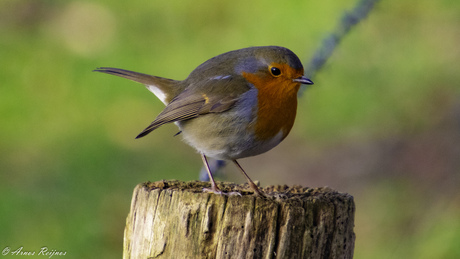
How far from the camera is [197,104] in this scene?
139 inches

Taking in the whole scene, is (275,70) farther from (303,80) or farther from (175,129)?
(175,129)

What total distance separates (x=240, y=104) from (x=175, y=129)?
371 centimetres

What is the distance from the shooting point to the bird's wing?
11.3ft

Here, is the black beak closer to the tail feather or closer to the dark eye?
the dark eye

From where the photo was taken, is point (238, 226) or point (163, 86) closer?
point (238, 226)

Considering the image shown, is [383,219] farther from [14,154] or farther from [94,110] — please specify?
[14,154]

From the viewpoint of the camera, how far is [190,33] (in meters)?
7.88

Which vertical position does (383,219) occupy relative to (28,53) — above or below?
below

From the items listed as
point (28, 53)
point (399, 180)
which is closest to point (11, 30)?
point (28, 53)

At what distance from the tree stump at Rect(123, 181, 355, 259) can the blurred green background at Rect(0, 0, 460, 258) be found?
257cm

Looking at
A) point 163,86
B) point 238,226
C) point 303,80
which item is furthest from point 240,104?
point 238,226

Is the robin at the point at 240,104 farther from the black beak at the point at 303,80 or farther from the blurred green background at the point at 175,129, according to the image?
the blurred green background at the point at 175,129

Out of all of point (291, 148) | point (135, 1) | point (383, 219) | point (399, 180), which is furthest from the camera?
point (135, 1)

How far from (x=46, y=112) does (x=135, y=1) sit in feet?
6.77
